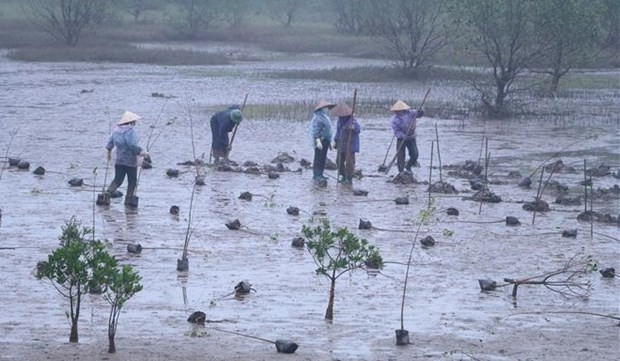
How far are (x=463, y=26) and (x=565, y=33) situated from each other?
3.07 meters

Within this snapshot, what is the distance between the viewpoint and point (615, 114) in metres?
33.5

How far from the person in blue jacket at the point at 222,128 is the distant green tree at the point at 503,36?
13.6m

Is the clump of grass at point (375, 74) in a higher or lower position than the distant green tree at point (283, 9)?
lower

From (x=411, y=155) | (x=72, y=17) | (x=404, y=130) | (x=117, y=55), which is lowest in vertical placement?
(x=411, y=155)

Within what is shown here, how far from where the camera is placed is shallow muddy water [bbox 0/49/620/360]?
1011 cm

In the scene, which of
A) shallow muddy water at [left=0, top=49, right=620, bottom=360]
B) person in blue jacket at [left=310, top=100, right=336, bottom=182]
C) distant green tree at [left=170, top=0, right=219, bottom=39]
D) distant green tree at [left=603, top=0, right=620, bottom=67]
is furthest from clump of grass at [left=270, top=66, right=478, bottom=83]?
person in blue jacket at [left=310, top=100, right=336, bottom=182]

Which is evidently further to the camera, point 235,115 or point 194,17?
point 194,17

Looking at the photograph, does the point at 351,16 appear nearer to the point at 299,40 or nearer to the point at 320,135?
the point at 299,40

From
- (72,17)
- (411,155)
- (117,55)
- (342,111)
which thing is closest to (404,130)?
(411,155)

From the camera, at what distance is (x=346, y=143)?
20.0m

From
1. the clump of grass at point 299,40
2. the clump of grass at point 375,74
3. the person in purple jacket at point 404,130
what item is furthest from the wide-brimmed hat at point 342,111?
the clump of grass at point 299,40

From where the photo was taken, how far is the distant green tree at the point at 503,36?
34531 mm

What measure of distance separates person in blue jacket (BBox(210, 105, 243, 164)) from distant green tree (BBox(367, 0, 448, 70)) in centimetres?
2237

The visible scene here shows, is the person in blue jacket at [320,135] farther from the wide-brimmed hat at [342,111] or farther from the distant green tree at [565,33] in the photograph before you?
the distant green tree at [565,33]
